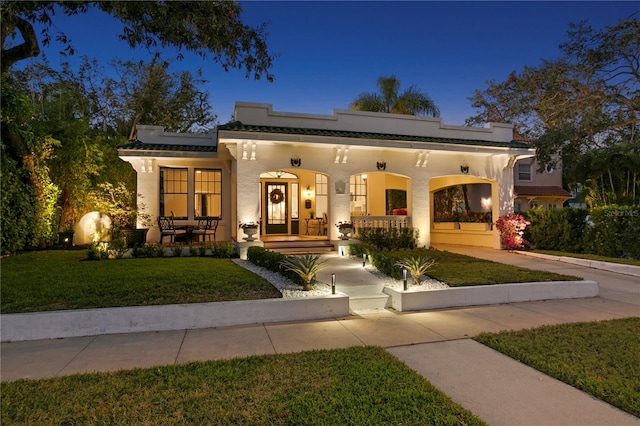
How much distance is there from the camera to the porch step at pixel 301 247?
1152 cm

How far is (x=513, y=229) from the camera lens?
45.3 ft

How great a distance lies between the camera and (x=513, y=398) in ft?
10.9

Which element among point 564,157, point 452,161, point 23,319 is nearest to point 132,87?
point 452,161

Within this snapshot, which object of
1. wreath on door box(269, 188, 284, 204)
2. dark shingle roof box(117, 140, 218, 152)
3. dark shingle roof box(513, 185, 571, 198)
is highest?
dark shingle roof box(117, 140, 218, 152)

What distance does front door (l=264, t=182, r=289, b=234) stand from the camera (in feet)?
51.5

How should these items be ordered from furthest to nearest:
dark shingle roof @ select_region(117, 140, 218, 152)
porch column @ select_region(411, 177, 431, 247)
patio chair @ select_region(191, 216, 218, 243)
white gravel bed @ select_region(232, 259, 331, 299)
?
porch column @ select_region(411, 177, 431, 247) → patio chair @ select_region(191, 216, 218, 243) → dark shingle roof @ select_region(117, 140, 218, 152) → white gravel bed @ select_region(232, 259, 331, 299)

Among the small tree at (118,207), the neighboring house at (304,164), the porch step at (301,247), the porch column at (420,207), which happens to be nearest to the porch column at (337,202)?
the neighboring house at (304,164)

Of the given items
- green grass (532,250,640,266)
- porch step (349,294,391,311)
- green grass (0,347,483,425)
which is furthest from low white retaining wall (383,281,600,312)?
green grass (532,250,640,266)

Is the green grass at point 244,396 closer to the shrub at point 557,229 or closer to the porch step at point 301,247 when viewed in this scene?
the porch step at point 301,247

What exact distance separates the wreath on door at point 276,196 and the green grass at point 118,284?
6.90 meters

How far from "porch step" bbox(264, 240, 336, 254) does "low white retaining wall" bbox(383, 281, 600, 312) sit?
4658 mm

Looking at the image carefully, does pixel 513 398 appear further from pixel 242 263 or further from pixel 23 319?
pixel 242 263

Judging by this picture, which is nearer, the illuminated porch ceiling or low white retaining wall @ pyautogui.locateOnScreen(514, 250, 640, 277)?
low white retaining wall @ pyautogui.locateOnScreen(514, 250, 640, 277)

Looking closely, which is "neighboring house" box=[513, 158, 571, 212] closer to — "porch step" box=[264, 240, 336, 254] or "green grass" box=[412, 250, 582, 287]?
"green grass" box=[412, 250, 582, 287]
